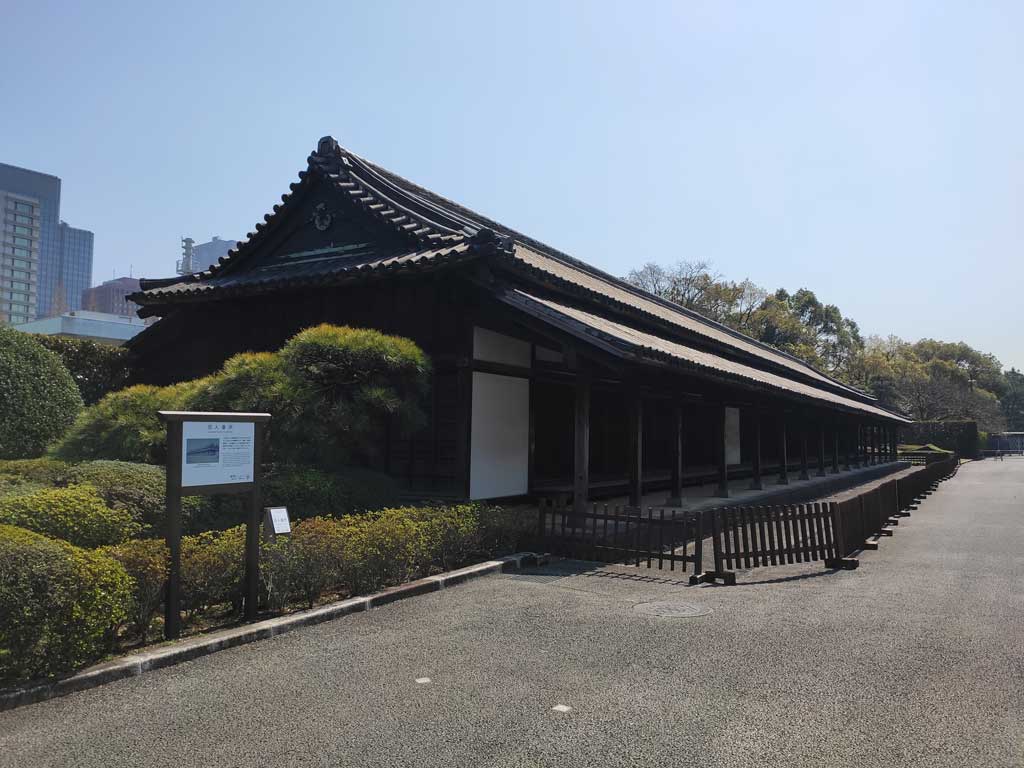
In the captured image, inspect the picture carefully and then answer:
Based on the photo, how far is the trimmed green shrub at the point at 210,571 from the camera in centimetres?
588

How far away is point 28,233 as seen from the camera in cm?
12238

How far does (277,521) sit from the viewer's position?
668cm

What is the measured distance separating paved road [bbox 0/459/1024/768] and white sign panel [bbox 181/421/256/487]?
4.72ft

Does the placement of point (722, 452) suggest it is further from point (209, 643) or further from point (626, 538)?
point (209, 643)

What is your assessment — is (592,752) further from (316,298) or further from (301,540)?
(316,298)

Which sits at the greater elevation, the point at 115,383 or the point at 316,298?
the point at 316,298

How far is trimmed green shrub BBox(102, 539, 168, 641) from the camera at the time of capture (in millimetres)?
5352

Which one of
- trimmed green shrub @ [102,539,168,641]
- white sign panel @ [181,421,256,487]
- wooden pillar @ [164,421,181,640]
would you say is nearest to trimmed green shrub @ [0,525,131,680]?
trimmed green shrub @ [102,539,168,641]

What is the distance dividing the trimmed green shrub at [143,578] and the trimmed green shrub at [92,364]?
9.36 meters

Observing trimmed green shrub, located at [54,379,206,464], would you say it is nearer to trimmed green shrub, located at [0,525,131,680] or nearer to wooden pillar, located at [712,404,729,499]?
trimmed green shrub, located at [0,525,131,680]

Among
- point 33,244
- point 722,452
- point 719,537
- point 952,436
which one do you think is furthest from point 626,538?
point 33,244

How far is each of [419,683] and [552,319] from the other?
618 cm

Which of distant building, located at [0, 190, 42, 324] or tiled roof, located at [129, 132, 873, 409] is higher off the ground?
distant building, located at [0, 190, 42, 324]

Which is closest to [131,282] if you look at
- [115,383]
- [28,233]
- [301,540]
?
[28,233]
